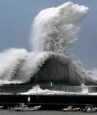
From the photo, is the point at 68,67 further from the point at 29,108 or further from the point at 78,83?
the point at 29,108

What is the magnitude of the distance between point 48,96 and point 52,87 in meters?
9.46

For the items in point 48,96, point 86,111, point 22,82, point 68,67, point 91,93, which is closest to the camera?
point 86,111

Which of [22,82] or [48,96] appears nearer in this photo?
[48,96]

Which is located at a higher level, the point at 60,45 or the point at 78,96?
the point at 60,45

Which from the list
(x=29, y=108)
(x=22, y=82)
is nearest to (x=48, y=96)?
(x=29, y=108)

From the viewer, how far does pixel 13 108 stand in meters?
89.6

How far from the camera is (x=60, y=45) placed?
11481 centimetres

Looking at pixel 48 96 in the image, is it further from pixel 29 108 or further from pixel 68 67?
pixel 68 67

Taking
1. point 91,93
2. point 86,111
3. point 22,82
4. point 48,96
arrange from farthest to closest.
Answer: point 22,82, point 91,93, point 48,96, point 86,111

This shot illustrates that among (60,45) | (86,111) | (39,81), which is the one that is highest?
(60,45)

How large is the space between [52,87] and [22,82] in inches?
336

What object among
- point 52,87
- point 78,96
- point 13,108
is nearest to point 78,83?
point 52,87

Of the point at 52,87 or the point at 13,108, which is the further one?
the point at 52,87

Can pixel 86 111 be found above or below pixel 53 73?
below
